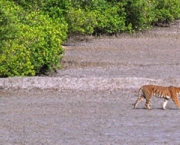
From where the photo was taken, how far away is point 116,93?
57.5ft

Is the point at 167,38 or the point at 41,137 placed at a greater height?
the point at 41,137

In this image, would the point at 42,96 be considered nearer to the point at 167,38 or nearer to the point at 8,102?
the point at 8,102

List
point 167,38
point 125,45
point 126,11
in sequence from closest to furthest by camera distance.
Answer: point 125,45 < point 167,38 < point 126,11

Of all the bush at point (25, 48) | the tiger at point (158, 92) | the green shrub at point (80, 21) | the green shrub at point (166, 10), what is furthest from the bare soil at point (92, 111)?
the green shrub at point (166, 10)

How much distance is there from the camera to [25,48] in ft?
68.3

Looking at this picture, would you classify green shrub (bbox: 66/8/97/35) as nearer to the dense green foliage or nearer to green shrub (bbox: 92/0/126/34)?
the dense green foliage

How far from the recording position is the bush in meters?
20.2

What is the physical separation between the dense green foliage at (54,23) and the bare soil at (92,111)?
4.74 feet

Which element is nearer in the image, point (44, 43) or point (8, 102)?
point (8, 102)

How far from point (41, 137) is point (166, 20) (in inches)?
1271

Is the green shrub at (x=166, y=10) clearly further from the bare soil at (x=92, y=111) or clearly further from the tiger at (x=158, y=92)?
the tiger at (x=158, y=92)

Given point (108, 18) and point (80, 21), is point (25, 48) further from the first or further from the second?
point (108, 18)

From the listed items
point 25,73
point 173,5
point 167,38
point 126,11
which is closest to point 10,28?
point 25,73

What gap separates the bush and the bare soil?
113 cm
